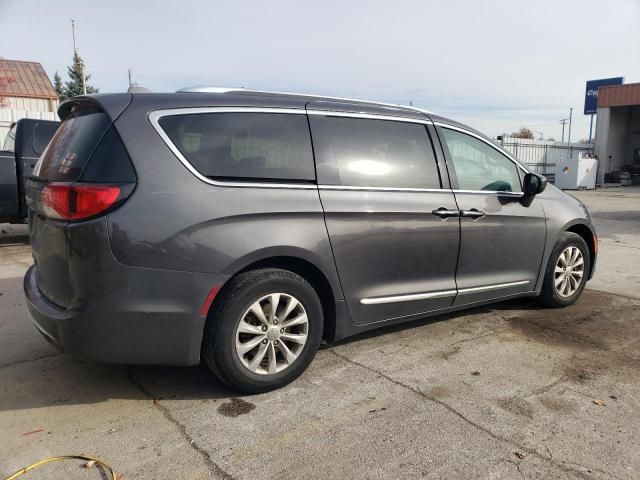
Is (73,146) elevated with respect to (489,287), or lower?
elevated

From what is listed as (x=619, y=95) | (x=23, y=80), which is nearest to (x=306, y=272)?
(x=619, y=95)

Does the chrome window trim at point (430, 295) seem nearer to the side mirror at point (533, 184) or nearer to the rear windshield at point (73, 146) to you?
the side mirror at point (533, 184)

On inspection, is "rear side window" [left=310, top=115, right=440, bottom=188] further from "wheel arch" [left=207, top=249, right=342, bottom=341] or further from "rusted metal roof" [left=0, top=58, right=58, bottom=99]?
"rusted metal roof" [left=0, top=58, right=58, bottom=99]

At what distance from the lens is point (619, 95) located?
26.8 m

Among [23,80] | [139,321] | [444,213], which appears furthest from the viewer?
[23,80]

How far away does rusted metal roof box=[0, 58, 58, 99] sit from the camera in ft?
102

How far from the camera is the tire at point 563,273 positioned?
4.81m

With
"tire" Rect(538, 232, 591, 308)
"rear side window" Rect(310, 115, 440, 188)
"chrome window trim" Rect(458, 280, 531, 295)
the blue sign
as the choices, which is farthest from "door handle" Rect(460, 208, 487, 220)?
the blue sign

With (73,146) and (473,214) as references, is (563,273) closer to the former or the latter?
(473,214)

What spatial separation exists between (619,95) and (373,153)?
28583 mm

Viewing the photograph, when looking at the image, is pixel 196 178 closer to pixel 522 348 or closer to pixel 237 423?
pixel 237 423

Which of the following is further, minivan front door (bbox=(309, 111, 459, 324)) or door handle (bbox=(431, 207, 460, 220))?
door handle (bbox=(431, 207, 460, 220))

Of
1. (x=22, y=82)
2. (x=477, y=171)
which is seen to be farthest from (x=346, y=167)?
(x=22, y=82)

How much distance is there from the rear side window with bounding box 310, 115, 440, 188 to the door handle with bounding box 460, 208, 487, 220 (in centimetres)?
31
